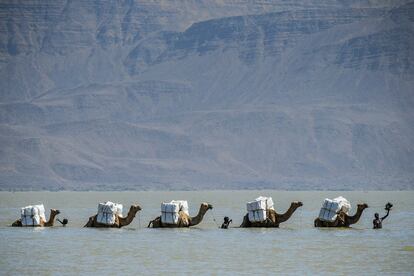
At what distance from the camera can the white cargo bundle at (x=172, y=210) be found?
72.2 meters

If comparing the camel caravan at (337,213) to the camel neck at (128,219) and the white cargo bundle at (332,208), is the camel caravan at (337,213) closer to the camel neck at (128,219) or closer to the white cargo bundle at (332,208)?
the white cargo bundle at (332,208)

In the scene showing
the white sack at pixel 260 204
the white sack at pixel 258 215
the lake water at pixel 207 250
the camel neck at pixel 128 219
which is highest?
the white sack at pixel 260 204

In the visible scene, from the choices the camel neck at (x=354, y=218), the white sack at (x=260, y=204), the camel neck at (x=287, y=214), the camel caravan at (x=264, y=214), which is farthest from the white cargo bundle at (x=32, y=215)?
the camel neck at (x=354, y=218)

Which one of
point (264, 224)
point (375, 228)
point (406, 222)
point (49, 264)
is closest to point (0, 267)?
point (49, 264)

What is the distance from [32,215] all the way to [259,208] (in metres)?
12.3

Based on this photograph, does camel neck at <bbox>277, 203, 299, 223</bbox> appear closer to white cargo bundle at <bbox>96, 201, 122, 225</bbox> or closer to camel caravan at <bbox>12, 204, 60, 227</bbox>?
white cargo bundle at <bbox>96, 201, 122, 225</bbox>

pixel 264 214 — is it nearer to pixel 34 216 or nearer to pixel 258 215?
pixel 258 215

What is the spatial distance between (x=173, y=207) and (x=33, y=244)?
27.7 feet

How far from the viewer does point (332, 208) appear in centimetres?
7219

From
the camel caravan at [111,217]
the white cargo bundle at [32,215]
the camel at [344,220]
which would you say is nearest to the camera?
the camel at [344,220]

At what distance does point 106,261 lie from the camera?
5938 centimetres

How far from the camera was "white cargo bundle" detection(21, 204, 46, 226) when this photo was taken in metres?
75.8

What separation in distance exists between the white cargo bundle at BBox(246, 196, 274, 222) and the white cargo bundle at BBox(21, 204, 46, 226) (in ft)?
36.9

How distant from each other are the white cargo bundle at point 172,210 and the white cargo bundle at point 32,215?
22.4 feet
